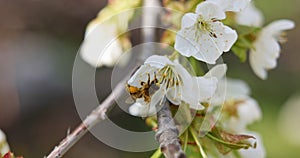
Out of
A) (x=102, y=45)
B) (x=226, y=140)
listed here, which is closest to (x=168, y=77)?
(x=226, y=140)

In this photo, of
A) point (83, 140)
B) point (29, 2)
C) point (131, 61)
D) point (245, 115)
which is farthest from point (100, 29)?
point (29, 2)

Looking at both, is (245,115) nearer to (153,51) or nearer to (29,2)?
(153,51)

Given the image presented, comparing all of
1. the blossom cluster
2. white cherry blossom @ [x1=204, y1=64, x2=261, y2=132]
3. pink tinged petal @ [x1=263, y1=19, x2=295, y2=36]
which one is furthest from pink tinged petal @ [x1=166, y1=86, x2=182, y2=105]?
pink tinged petal @ [x1=263, y1=19, x2=295, y2=36]

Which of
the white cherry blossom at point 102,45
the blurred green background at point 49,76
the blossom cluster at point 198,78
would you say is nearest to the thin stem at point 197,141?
the blossom cluster at point 198,78

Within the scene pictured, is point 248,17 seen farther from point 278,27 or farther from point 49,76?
point 49,76

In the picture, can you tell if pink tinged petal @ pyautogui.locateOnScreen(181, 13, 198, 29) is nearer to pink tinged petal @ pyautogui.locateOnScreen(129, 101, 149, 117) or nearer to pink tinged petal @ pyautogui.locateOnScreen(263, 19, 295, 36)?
pink tinged petal @ pyautogui.locateOnScreen(129, 101, 149, 117)

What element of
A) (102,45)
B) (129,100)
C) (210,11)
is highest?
(210,11)

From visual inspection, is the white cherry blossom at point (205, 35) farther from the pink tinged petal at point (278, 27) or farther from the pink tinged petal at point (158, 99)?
the pink tinged petal at point (278, 27)
